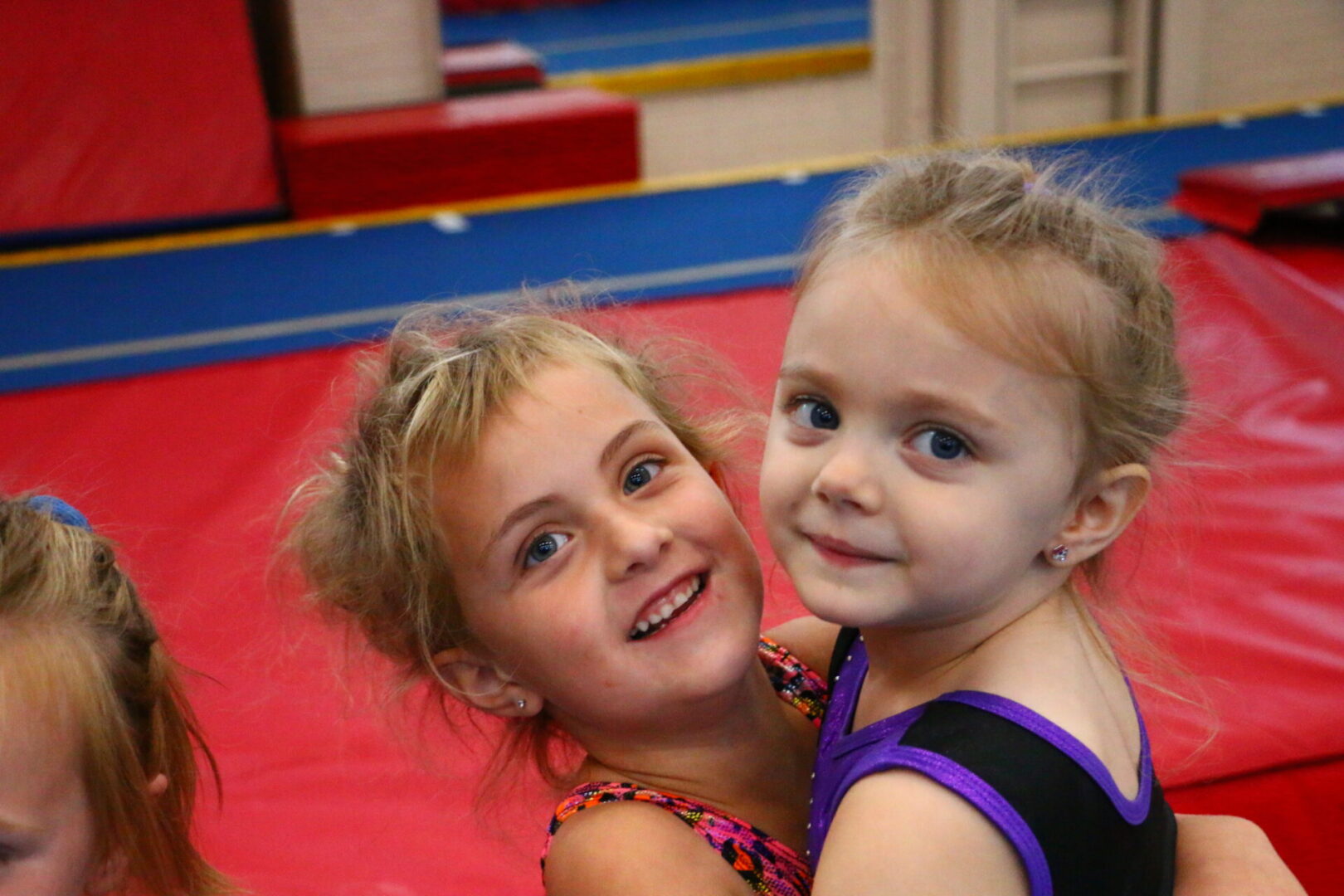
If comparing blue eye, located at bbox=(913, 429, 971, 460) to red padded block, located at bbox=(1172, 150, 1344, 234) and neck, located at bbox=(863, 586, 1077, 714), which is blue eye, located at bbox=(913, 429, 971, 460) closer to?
neck, located at bbox=(863, 586, 1077, 714)

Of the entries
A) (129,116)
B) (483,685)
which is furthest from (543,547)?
(129,116)

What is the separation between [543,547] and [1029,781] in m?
0.40

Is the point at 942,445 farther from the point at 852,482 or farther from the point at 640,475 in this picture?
the point at 640,475

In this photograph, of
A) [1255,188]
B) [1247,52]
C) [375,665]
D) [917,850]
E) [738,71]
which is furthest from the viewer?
[738,71]

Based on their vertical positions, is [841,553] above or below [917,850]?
above

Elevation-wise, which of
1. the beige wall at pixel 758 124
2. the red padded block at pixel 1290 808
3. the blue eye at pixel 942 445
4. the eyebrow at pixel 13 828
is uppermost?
the blue eye at pixel 942 445

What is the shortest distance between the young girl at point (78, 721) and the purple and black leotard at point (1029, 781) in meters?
0.52

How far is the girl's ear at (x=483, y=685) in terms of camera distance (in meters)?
1.10

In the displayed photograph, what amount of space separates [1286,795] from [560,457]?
922mm

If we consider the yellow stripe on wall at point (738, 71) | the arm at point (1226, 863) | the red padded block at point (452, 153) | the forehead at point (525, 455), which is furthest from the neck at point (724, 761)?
the yellow stripe on wall at point (738, 71)

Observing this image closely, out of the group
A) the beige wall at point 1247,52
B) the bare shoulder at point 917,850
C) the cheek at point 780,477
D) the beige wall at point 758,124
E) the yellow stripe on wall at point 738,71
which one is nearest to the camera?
the bare shoulder at point 917,850

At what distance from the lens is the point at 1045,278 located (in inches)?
33.5

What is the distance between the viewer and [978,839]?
805mm

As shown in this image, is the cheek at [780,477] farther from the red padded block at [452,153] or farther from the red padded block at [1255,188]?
the red padded block at [452,153]
